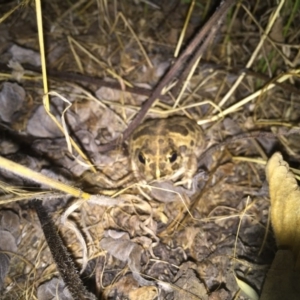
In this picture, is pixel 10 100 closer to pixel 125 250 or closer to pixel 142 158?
pixel 142 158

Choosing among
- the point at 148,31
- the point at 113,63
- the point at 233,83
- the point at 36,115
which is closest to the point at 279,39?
the point at 233,83

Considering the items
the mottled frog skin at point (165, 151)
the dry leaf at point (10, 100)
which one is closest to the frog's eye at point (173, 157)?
the mottled frog skin at point (165, 151)

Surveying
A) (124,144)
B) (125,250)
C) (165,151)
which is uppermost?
(165,151)

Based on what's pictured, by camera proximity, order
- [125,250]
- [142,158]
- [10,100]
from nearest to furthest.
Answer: [125,250] < [142,158] < [10,100]

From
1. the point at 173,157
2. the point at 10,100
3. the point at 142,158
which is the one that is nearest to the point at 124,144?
the point at 142,158

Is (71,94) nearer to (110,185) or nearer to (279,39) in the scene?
(110,185)

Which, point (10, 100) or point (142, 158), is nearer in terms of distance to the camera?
point (142, 158)

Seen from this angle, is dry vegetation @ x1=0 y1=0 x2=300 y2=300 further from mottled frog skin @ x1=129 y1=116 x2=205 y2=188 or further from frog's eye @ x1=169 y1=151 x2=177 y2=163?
frog's eye @ x1=169 y1=151 x2=177 y2=163
